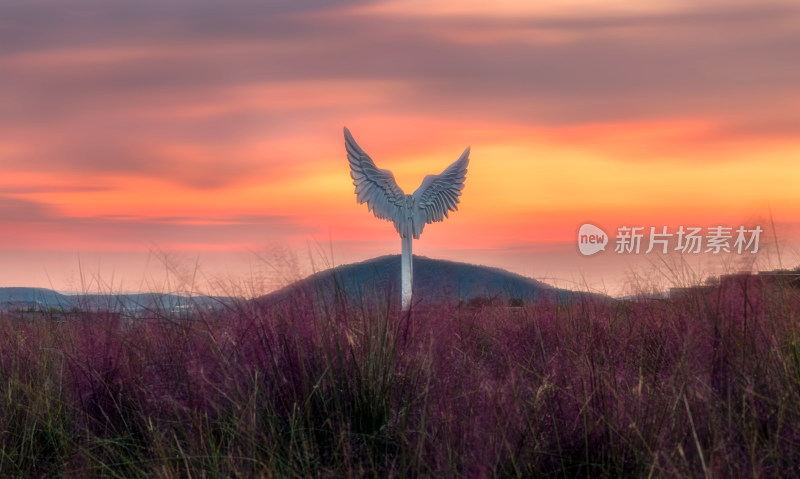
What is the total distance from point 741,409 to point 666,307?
2.20 meters

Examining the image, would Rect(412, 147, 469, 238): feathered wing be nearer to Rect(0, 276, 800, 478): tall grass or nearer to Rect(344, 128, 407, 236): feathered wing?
Rect(344, 128, 407, 236): feathered wing

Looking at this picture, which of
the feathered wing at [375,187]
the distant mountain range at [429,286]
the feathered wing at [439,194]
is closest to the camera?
the distant mountain range at [429,286]

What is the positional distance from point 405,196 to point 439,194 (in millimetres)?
978

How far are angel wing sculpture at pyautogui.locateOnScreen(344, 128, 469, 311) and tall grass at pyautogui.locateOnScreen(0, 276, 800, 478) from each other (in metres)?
11.1

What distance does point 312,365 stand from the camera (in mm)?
3814

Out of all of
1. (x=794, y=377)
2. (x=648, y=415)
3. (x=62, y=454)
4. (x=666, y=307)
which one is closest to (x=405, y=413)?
(x=648, y=415)

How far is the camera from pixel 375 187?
655 inches

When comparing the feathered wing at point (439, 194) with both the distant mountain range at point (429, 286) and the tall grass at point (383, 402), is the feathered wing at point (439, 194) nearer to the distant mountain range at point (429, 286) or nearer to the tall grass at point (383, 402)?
the distant mountain range at point (429, 286)

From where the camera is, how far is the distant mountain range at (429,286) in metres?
4.34

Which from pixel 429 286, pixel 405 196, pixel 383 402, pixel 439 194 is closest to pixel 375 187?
pixel 405 196

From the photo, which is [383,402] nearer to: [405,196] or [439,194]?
[405,196]

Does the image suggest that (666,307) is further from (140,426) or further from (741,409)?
(140,426)

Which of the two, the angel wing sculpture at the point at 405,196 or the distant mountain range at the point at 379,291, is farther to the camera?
the angel wing sculpture at the point at 405,196

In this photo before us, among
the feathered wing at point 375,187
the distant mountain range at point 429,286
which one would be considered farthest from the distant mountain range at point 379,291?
the feathered wing at point 375,187
